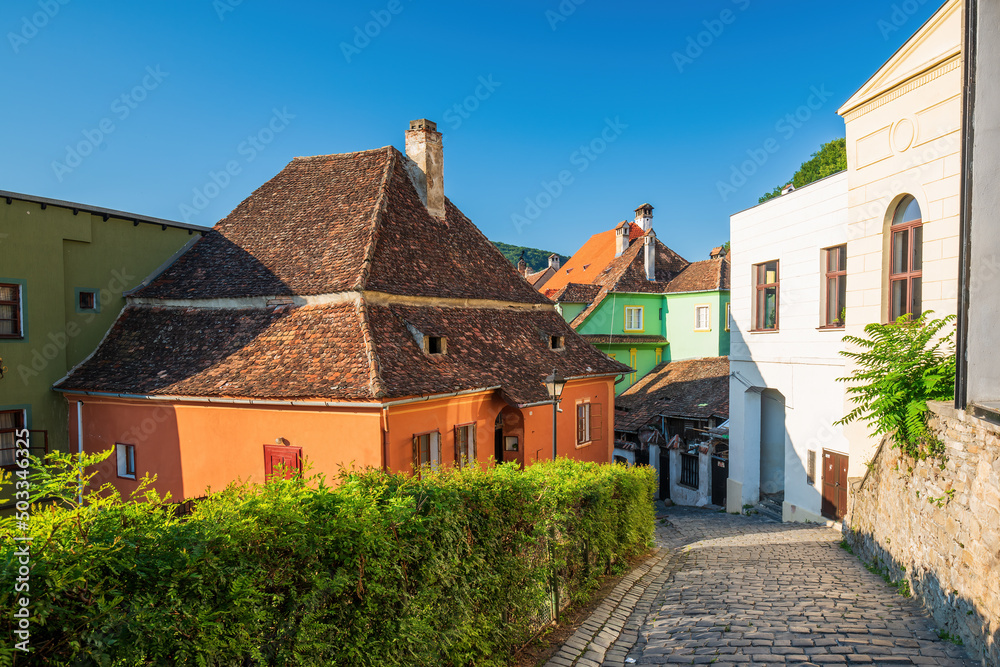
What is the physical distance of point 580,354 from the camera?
71.3ft

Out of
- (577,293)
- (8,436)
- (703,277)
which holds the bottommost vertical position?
(8,436)

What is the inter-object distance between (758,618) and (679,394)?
75.1ft

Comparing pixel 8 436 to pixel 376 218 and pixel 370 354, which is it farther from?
pixel 376 218

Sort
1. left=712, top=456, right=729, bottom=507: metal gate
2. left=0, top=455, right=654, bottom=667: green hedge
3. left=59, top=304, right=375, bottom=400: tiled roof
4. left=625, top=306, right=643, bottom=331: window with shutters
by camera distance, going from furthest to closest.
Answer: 1. left=625, top=306, right=643, bottom=331: window with shutters
2. left=712, top=456, right=729, bottom=507: metal gate
3. left=59, top=304, right=375, bottom=400: tiled roof
4. left=0, top=455, right=654, bottom=667: green hedge

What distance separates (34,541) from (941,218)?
13.9 meters

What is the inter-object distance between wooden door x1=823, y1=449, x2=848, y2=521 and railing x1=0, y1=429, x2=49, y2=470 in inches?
799

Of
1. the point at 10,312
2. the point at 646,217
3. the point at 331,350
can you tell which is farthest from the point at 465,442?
Answer: the point at 646,217

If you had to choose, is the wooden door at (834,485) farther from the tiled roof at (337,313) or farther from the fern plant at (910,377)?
the tiled roof at (337,313)

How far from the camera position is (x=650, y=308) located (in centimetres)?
3859

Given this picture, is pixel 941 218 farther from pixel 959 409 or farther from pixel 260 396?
pixel 260 396

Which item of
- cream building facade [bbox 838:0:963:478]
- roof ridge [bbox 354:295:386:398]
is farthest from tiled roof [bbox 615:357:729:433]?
roof ridge [bbox 354:295:386:398]

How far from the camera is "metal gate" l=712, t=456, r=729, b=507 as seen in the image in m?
22.5

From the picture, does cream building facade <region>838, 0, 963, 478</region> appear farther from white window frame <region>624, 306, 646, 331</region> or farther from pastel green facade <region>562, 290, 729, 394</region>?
white window frame <region>624, 306, 646, 331</region>

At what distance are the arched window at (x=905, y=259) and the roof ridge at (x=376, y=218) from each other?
1213cm
